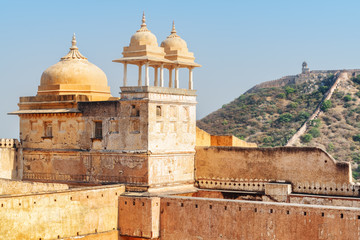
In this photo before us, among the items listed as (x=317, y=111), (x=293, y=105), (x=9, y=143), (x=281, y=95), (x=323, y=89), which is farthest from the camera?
(x=281, y=95)

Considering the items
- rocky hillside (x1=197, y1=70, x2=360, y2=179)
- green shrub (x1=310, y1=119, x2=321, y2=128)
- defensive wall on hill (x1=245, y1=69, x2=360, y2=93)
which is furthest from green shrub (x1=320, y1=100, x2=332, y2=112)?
defensive wall on hill (x1=245, y1=69, x2=360, y2=93)

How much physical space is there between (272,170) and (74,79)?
8514 millimetres

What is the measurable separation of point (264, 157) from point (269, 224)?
175 inches

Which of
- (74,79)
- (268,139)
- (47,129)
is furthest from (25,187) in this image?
(268,139)

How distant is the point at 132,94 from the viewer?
23.1 metres

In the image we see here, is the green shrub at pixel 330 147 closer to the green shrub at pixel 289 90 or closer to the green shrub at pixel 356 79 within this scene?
the green shrub at pixel 356 79

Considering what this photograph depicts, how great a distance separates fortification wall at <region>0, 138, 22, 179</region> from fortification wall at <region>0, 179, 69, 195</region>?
2375 mm

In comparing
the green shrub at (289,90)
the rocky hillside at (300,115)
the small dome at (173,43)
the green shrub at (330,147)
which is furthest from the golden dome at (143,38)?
the green shrub at (289,90)

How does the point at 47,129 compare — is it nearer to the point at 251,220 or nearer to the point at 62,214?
the point at 62,214

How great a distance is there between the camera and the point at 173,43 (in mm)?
25500

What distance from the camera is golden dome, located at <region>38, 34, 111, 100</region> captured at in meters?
25.4

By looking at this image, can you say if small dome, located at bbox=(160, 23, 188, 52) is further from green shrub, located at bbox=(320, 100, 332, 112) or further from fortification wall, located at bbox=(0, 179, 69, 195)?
green shrub, located at bbox=(320, 100, 332, 112)

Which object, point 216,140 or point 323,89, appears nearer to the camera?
point 216,140

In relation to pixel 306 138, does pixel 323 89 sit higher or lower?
higher
